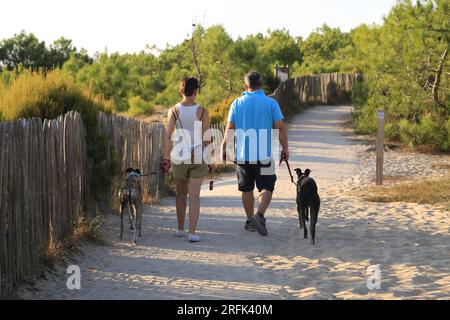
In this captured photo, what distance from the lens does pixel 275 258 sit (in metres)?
6.74

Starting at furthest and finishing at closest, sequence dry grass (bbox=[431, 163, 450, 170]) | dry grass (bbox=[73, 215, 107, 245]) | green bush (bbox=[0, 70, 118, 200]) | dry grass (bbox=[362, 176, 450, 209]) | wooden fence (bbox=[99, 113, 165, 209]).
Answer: dry grass (bbox=[431, 163, 450, 170]), dry grass (bbox=[362, 176, 450, 209]), wooden fence (bbox=[99, 113, 165, 209]), green bush (bbox=[0, 70, 118, 200]), dry grass (bbox=[73, 215, 107, 245])

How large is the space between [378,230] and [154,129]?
4.70 meters

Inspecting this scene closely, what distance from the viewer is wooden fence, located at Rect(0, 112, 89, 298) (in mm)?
5066

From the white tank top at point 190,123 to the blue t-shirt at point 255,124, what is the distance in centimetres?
60

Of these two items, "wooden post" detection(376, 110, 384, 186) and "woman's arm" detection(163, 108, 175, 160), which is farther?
"wooden post" detection(376, 110, 384, 186)

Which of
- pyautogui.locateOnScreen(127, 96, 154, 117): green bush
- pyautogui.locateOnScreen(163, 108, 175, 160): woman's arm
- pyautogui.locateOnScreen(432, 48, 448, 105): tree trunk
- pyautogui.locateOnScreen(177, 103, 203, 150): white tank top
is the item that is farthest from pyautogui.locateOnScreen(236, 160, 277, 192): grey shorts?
pyautogui.locateOnScreen(127, 96, 154, 117): green bush

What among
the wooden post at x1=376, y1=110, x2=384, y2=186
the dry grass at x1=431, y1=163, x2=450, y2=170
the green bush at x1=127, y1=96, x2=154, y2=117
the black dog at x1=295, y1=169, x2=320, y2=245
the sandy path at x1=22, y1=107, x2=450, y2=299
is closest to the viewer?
the sandy path at x1=22, y1=107, x2=450, y2=299

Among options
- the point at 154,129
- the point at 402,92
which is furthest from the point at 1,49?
the point at 154,129

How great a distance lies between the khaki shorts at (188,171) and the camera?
705cm

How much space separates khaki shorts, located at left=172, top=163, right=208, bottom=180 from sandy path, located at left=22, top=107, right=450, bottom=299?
727mm

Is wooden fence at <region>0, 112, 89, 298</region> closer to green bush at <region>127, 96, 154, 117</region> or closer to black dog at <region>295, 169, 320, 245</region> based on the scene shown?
black dog at <region>295, 169, 320, 245</region>

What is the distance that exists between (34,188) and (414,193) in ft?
21.7

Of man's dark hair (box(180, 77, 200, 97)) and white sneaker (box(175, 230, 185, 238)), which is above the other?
man's dark hair (box(180, 77, 200, 97))

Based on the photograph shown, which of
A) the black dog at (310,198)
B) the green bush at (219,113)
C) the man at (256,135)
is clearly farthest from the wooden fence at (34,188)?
the green bush at (219,113)
